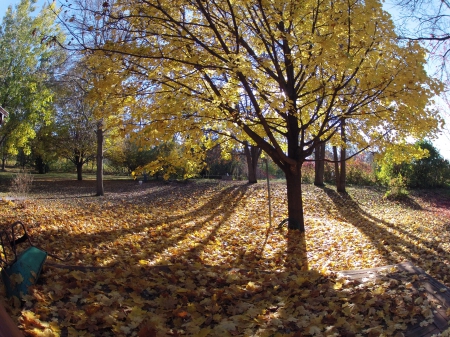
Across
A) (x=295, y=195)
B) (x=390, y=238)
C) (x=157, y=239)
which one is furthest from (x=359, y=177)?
(x=157, y=239)

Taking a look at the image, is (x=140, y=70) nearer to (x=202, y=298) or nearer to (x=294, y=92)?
(x=294, y=92)

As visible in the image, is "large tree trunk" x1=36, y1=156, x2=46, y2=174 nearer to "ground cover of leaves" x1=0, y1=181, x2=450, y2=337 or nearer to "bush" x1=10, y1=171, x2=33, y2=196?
"bush" x1=10, y1=171, x2=33, y2=196

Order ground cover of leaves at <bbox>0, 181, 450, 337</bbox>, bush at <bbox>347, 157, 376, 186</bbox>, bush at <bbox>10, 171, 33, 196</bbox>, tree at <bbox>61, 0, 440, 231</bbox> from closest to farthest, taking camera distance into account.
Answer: ground cover of leaves at <bbox>0, 181, 450, 337</bbox>
tree at <bbox>61, 0, 440, 231</bbox>
bush at <bbox>10, 171, 33, 196</bbox>
bush at <bbox>347, 157, 376, 186</bbox>

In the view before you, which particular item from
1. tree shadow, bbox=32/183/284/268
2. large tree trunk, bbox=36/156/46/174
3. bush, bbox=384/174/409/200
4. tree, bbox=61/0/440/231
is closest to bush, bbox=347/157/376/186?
bush, bbox=384/174/409/200

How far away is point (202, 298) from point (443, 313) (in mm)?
2281

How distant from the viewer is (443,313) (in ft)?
11.2

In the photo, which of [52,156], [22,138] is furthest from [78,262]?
[52,156]

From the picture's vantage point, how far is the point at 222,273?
4355 mm

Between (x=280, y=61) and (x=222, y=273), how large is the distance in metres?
5.02

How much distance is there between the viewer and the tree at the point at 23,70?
18953 mm

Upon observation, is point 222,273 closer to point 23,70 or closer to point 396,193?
point 396,193

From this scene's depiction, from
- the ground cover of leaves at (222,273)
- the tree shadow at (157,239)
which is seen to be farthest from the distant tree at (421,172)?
the tree shadow at (157,239)

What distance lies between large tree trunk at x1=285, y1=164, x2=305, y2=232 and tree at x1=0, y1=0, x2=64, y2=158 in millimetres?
15430

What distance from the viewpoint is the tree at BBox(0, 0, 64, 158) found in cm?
1895
